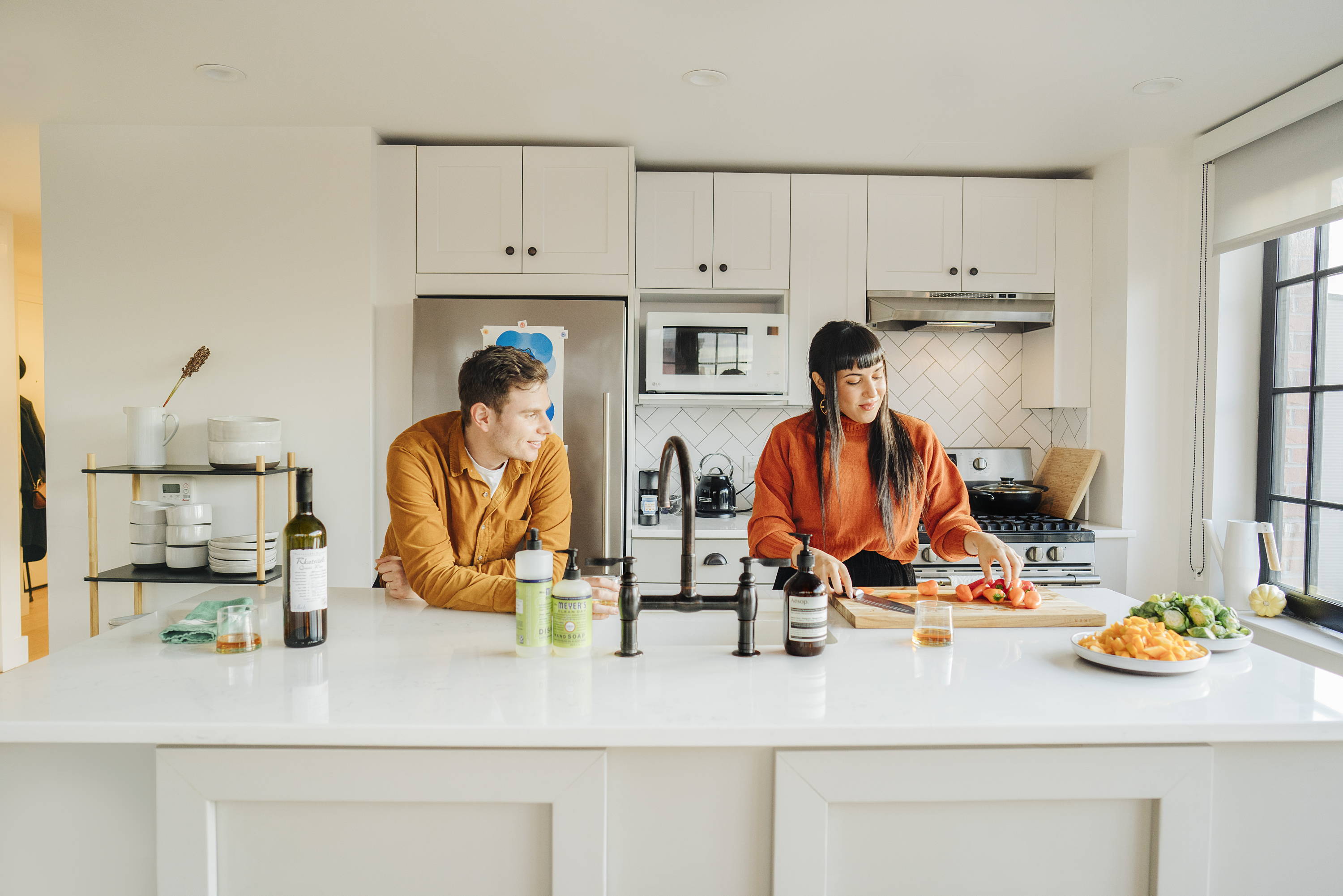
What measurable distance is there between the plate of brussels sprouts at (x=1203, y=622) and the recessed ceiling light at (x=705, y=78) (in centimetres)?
204

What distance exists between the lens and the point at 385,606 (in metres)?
1.68

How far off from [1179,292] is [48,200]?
4.58 m

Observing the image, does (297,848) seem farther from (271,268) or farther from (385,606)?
(271,268)

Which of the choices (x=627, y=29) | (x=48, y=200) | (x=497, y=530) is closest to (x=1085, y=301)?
(x=627, y=29)

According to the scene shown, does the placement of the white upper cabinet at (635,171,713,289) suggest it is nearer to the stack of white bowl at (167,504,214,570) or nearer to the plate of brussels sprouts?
the stack of white bowl at (167,504,214,570)

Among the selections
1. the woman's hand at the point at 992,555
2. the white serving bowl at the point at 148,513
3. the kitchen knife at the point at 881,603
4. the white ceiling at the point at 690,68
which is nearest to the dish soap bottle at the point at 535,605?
the kitchen knife at the point at 881,603

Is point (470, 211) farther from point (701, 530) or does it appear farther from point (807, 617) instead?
point (807, 617)

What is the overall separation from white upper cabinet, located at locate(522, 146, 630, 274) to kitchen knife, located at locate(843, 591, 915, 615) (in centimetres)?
192

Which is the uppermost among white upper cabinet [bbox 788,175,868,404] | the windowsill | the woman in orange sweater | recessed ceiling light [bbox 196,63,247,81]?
recessed ceiling light [bbox 196,63,247,81]

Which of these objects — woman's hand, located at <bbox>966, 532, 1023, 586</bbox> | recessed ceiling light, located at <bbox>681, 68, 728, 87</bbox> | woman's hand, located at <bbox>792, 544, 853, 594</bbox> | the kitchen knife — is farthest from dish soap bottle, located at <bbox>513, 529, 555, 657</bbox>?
recessed ceiling light, located at <bbox>681, 68, 728, 87</bbox>

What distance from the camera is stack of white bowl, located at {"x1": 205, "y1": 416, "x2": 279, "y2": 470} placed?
2910 mm

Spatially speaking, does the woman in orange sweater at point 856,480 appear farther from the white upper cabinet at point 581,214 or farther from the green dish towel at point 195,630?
the white upper cabinet at point 581,214

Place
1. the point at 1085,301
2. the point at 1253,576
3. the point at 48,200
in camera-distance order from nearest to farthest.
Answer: the point at 1253,576, the point at 48,200, the point at 1085,301

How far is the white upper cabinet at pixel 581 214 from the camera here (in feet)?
10.3
